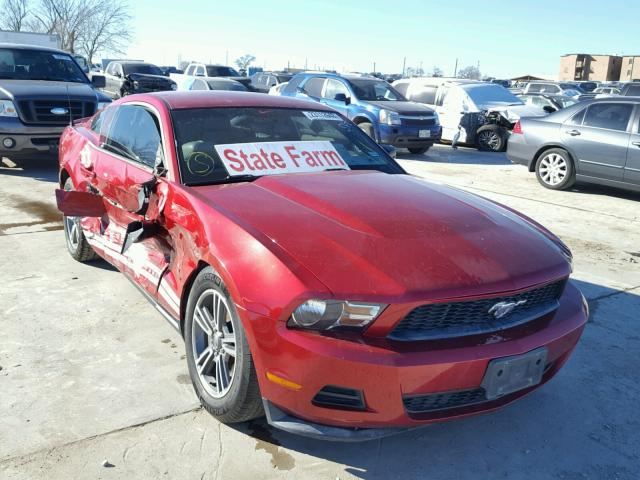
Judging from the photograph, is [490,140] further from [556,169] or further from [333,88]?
[556,169]

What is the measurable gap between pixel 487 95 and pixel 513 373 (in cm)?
1307

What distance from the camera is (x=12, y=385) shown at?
3107 mm

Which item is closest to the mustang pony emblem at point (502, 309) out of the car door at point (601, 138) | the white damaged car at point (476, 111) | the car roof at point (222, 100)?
the car roof at point (222, 100)

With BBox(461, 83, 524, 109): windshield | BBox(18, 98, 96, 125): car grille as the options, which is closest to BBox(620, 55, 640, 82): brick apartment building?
BBox(461, 83, 524, 109): windshield

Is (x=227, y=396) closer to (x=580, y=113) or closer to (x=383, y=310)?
(x=383, y=310)

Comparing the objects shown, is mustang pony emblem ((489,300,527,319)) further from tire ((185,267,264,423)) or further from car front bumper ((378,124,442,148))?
car front bumper ((378,124,442,148))

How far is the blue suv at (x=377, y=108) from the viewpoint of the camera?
1199 cm

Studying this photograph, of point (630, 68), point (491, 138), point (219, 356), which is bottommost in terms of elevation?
point (219, 356)

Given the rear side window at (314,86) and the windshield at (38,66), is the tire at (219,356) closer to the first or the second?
the windshield at (38,66)

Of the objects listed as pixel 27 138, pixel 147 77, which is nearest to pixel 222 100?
pixel 27 138

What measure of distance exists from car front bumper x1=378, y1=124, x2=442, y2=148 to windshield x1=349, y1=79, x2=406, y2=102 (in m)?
1.17

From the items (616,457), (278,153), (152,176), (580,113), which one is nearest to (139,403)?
(152,176)

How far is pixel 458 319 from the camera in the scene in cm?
244

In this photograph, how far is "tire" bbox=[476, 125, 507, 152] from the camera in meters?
13.8
